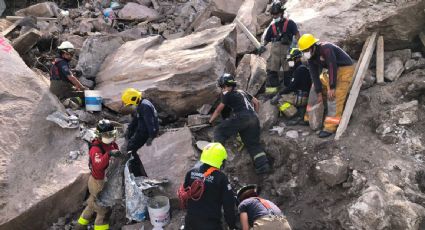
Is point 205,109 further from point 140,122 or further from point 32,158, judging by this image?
point 32,158

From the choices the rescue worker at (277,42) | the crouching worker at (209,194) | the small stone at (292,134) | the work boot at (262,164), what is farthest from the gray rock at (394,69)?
the crouching worker at (209,194)

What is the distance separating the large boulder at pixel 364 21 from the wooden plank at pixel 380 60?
19 cm

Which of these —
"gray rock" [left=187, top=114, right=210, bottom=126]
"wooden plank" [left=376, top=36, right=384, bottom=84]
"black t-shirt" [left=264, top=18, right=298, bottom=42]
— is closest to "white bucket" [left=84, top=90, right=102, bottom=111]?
"gray rock" [left=187, top=114, right=210, bottom=126]

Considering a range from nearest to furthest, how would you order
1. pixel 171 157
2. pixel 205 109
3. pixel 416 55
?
1. pixel 171 157
2. pixel 416 55
3. pixel 205 109

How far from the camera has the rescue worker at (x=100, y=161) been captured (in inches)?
208

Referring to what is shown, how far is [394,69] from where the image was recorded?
21.5ft

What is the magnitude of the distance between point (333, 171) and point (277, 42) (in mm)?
2768

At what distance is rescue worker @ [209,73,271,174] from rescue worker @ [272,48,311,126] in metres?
0.87

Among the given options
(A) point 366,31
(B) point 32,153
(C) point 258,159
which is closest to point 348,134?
(C) point 258,159

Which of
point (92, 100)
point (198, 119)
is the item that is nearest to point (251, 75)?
point (198, 119)

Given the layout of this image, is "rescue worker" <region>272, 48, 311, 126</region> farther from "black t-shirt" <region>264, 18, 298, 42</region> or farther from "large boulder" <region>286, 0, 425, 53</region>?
"large boulder" <region>286, 0, 425, 53</region>

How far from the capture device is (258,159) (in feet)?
20.1

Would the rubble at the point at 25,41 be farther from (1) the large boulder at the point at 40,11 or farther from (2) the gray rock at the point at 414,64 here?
(2) the gray rock at the point at 414,64

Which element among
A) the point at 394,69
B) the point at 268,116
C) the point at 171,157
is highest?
the point at 394,69
